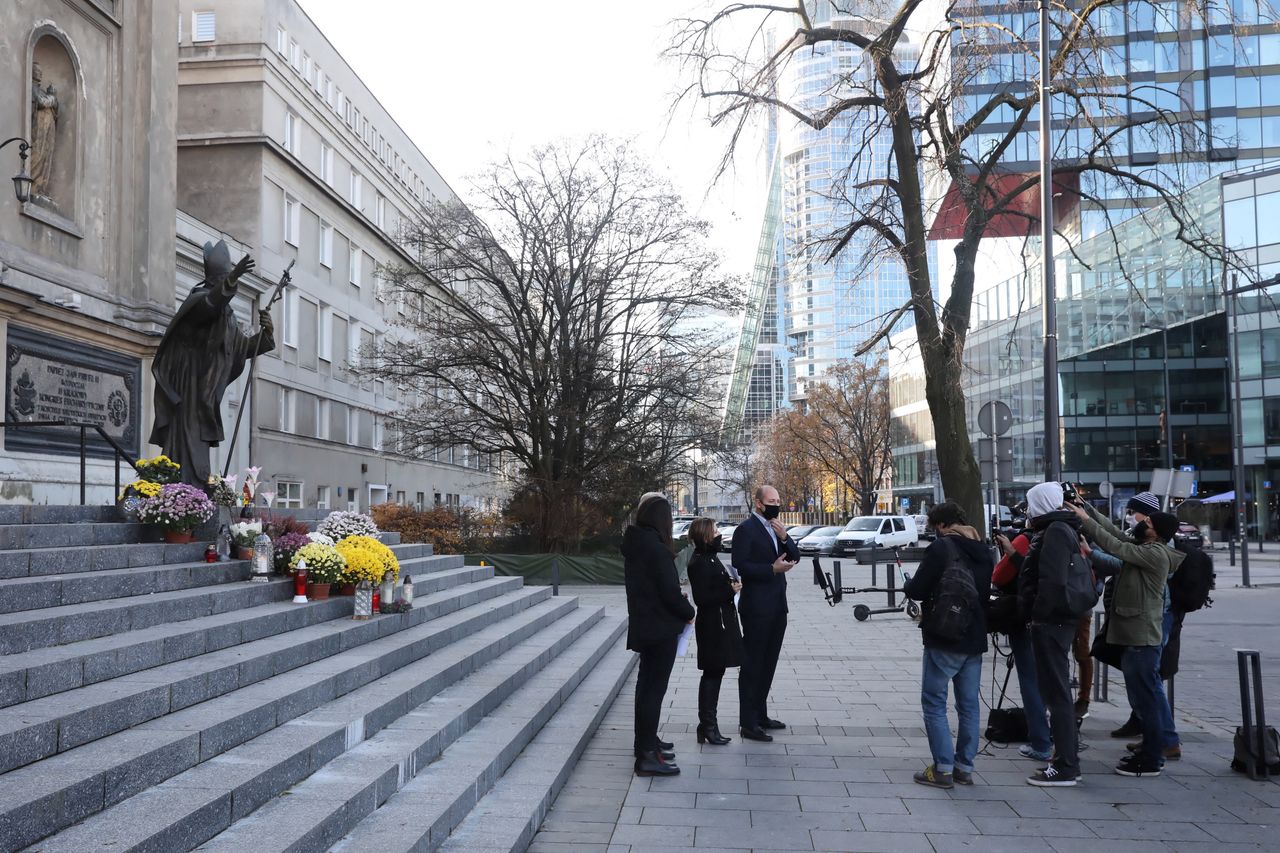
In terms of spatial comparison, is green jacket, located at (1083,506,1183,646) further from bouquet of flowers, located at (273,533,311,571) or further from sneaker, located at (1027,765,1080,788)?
bouquet of flowers, located at (273,533,311,571)

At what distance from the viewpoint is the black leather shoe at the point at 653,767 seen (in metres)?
7.61

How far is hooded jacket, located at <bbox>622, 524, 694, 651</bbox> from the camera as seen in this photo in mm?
7445

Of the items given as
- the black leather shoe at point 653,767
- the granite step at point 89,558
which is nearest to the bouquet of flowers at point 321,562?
the granite step at point 89,558

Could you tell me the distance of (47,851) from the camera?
3953 mm

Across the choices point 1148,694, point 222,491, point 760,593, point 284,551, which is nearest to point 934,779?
point 1148,694

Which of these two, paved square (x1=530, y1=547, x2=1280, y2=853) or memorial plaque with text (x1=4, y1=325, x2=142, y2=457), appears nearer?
paved square (x1=530, y1=547, x2=1280, y2=853)

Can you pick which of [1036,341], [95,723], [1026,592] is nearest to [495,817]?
[95,723]

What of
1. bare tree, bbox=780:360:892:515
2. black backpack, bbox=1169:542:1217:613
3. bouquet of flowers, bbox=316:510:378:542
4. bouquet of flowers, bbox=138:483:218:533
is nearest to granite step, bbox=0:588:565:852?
bouquet of flowers, bbox=138:483:218:533

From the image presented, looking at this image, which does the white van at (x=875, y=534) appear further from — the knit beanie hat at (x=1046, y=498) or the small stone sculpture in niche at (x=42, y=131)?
the knit beanie hat at (x=1046, y=498)

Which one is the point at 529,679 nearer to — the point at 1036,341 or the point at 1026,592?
the point at 1026,592

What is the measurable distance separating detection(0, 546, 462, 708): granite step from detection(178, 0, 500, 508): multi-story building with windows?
2236 centimetres

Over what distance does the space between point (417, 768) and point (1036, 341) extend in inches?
2397

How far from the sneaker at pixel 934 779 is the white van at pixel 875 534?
34.3 meters

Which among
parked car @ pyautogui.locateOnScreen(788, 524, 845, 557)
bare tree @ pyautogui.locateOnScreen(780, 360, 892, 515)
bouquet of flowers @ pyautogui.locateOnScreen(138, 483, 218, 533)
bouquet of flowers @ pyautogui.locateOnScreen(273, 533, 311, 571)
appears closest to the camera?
bouquet of flowers @ pyautogui.locateOnScreen(138, 483, 218, 533)
